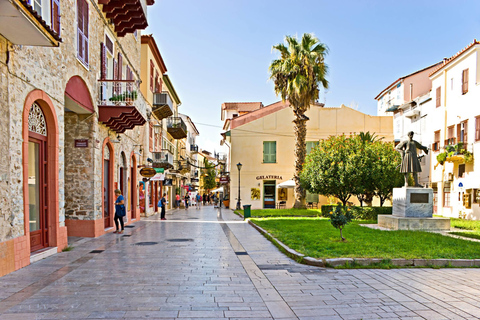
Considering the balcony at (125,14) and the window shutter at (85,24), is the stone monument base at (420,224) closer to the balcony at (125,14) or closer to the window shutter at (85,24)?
the window shutter at (85,24)

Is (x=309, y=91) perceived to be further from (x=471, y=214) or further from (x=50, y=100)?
(x=50, y=100)

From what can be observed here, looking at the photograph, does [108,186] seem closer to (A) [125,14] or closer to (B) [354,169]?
(A) [125,14]

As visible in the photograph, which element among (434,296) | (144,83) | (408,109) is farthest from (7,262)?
(408,109)

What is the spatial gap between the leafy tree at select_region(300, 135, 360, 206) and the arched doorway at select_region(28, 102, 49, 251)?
52.4 ft

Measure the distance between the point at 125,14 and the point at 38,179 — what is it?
852 centimetres

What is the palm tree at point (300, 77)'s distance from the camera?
2661 cm

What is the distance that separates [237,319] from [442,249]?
6910mm

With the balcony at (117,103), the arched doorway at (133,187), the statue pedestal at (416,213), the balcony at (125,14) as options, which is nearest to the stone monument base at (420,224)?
the statue pedestal at (416,213)

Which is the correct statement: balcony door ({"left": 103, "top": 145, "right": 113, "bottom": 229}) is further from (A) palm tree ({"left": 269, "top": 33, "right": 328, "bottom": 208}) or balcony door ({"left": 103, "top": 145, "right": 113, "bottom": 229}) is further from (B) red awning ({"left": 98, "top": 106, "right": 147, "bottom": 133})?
(A) palm tree ({"left": 269, "top": 33, "right": 328, "bottom": 208})

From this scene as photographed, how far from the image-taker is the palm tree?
26.6 metres

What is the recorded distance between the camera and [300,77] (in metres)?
26.3

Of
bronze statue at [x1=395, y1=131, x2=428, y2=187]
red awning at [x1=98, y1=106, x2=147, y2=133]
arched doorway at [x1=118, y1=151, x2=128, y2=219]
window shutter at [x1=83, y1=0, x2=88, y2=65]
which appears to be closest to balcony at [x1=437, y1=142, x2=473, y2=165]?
bronze statue at [x1=395, y1=131, x2=428, y2=187]

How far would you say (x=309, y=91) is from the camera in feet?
88.1

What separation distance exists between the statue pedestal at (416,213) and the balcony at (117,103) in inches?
423
